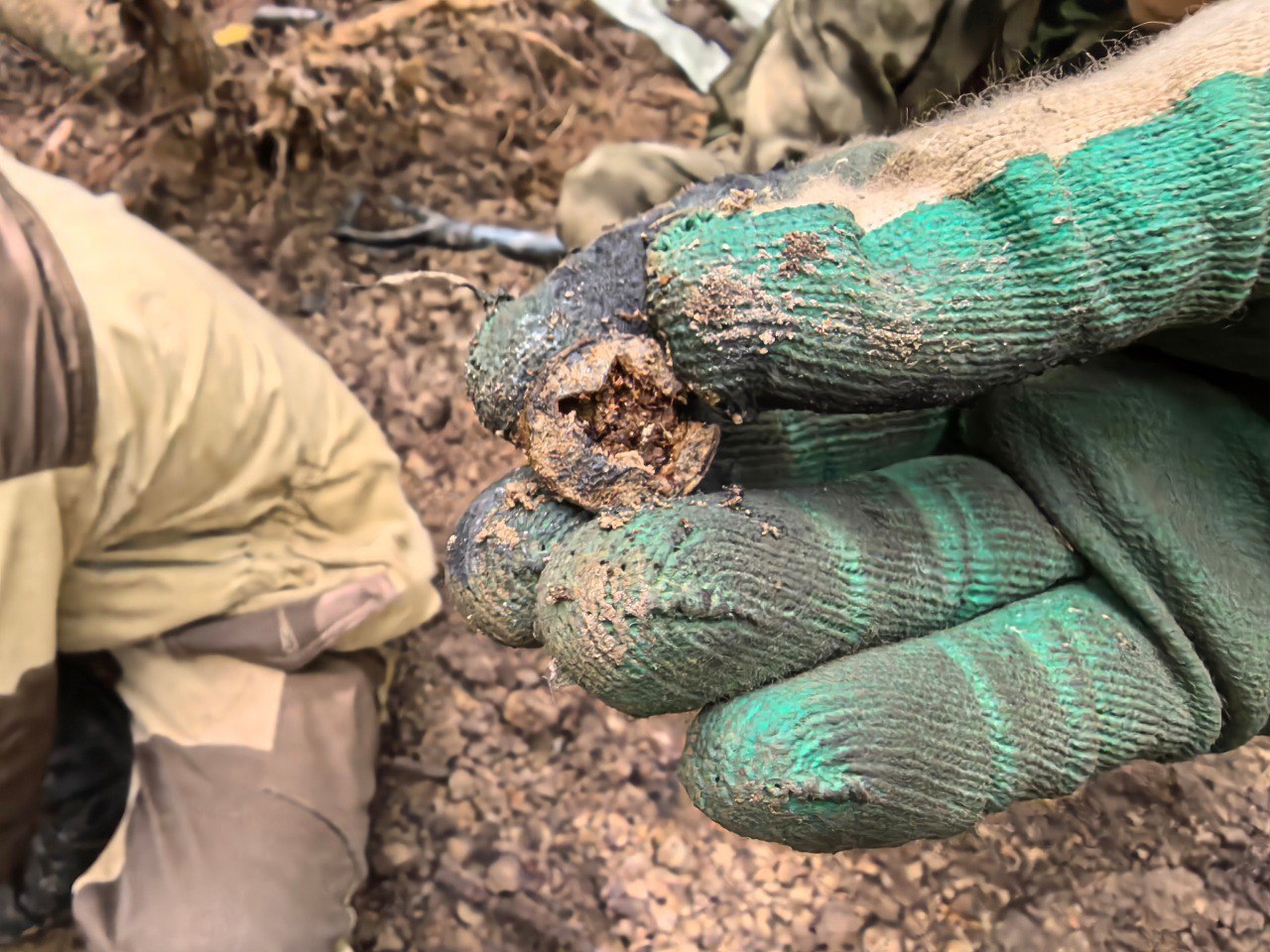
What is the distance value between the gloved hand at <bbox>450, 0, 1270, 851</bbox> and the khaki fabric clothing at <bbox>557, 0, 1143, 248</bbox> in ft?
0.75

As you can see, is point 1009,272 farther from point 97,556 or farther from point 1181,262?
point 97,556

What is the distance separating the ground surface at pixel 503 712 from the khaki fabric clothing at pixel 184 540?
0.14 metres

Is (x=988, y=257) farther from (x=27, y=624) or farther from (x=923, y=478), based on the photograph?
(x=27, y=624)

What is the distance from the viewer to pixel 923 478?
2.06 feet

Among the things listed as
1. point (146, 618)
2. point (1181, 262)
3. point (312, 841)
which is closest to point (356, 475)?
point (146, 618)

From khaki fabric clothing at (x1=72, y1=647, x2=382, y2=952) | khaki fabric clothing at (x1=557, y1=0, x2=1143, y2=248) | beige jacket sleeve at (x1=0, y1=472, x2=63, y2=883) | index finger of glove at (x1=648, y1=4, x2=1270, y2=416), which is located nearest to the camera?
index finger of glove at (x1=648, y1=4, x2=1270, y2=416)

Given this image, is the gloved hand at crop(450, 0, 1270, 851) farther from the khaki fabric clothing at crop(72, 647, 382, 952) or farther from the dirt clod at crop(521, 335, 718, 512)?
the khaki fabric clothing at crop(72, 647, 382, 952)

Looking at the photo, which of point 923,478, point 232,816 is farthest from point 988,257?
point 232,816

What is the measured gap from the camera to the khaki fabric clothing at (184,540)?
91cm

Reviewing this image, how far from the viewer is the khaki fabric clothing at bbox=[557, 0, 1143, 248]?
29.3 inches

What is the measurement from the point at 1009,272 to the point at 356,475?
37.7 inches

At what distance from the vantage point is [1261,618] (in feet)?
2.04

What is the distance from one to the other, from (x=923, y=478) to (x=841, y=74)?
1.36 ft

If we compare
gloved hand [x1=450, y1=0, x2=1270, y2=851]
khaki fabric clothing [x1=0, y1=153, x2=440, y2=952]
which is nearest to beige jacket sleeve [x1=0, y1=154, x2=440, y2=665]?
khaki fabric clothing [x1=0, y1=153, x2=440, y2=952]
